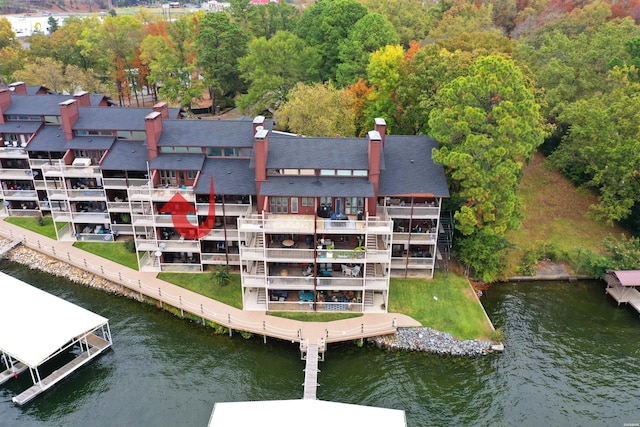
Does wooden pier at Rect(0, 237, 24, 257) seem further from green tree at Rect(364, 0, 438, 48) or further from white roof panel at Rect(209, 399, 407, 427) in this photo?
green tree at Rect(364, 0, 438, 48)

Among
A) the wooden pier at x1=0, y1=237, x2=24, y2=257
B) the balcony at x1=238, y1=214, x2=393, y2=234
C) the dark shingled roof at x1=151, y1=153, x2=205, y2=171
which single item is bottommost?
the wooden pier at x1=0, y1=237, x2=24, y2=257

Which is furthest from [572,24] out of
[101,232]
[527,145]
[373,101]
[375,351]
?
[101,232]

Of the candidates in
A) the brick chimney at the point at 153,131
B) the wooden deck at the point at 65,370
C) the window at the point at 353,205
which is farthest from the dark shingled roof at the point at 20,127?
the window at the point at 353,205

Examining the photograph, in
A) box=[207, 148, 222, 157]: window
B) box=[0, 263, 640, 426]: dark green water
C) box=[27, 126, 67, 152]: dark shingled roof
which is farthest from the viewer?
box=[27, 126, 67, 152]: dark shingled roof

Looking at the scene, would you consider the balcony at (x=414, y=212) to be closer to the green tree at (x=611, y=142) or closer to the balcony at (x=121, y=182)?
the green tree at (x=611, y=142)

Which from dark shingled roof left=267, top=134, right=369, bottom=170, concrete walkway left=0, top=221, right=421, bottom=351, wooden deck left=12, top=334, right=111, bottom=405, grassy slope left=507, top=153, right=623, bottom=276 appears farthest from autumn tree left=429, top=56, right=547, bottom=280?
wooden deck left=12, top=334, right=111, bottom=405

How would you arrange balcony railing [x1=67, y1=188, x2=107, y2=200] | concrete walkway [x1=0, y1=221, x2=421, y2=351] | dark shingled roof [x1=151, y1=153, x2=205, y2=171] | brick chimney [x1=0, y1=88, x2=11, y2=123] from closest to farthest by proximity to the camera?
1. concrete walkway [x1=0, y1=221, x2=421, y2=351]
2. dark shingled roof [x1=151, y1=153, x2=205, y2=171]
3. balcony railing [x1=67, y1=188, x2=107, y2=200]
4. brick chimney [x1=0, y1=88, x2=11, y2=123]

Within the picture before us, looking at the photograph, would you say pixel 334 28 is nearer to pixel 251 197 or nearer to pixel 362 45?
pixel 362 45
